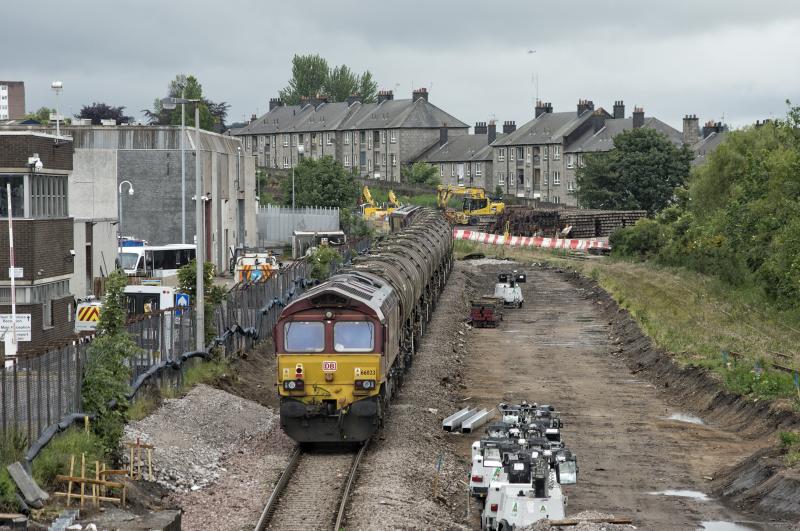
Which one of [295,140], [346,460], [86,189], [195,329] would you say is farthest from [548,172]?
[346,460]

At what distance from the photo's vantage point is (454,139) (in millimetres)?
137875

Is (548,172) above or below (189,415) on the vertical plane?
above

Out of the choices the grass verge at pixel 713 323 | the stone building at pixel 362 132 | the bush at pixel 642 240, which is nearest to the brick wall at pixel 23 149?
the grass verge at pixel 713 323

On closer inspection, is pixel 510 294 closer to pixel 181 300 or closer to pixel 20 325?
pixel 181 300

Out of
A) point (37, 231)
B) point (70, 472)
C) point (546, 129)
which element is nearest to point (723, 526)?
point (70, 472)

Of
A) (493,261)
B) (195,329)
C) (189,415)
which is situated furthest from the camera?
(493,261)

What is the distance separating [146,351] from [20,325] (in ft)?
17.7

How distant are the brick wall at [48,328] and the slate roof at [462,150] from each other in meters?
98.7

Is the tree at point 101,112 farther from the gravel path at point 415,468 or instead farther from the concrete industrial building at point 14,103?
the gravel path at point 415,468

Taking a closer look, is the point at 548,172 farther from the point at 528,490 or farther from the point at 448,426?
the point at 528,490

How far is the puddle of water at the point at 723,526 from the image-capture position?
20266 millimetres

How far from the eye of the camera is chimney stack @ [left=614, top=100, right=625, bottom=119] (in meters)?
124

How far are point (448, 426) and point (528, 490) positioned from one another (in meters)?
9.23

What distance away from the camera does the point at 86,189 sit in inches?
2313
